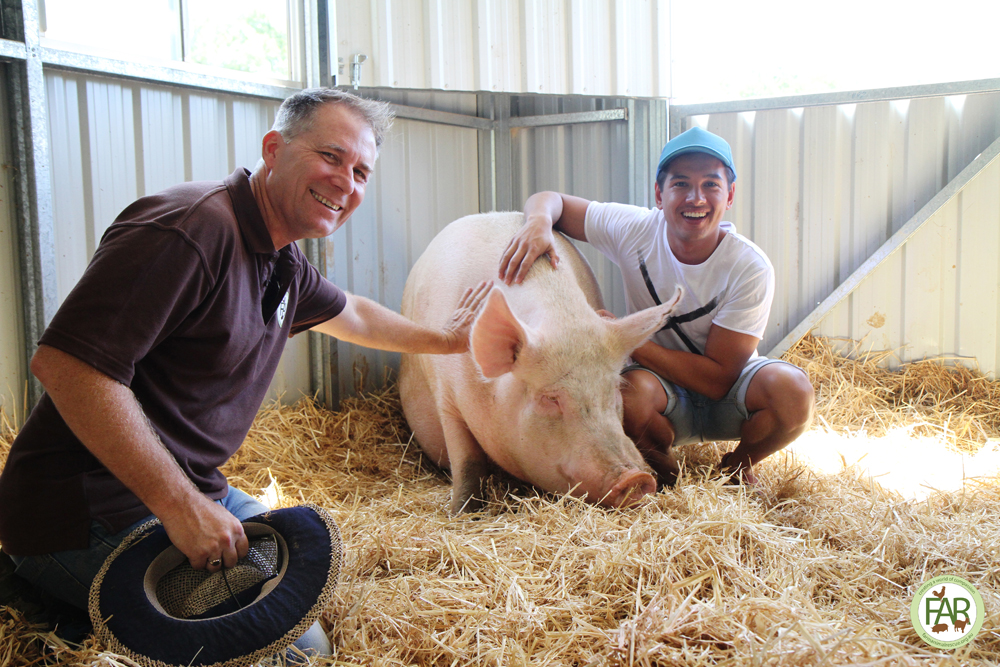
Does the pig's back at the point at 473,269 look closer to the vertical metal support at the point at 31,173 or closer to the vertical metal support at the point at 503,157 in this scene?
the vertical metal support at the point at 503,157

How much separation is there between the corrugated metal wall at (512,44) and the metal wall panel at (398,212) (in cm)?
54

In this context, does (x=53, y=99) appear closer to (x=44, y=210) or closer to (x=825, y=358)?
(x=44, y=210)

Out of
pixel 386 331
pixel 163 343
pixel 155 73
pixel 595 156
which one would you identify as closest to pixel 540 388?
pixel 386 331

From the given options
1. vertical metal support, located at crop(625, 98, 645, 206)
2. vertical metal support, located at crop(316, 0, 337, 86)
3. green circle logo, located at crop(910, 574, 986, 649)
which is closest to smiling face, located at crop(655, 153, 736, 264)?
vertical metal support, located at crop(625, 98, 645, 206)

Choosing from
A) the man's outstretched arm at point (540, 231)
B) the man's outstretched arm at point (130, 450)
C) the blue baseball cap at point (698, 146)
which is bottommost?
the man's outstretched arm at point (130, 450)

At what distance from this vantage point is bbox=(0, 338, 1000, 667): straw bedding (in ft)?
5.88

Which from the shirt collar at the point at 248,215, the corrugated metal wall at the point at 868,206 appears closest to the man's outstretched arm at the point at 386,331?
the shirt collar at the point at 248,215

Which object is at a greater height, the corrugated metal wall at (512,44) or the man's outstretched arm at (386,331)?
the corrugated metal wall at (512,44)

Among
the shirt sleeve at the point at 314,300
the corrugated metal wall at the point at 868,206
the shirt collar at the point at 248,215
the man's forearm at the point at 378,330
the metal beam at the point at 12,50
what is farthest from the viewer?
the corrugated metal wall at the point at 868,206

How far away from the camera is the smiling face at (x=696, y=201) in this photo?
3510mm

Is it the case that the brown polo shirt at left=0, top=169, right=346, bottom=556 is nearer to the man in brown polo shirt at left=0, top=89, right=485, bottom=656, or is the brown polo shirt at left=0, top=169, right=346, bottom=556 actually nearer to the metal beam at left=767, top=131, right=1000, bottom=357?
the man in brown polo shirt at left=0, top=89, right=485, bottom=656

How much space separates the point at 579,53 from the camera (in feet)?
16.7

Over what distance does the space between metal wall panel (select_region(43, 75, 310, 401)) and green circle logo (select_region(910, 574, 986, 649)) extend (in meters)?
3.88

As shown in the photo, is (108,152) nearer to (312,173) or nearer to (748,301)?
(312,173)
